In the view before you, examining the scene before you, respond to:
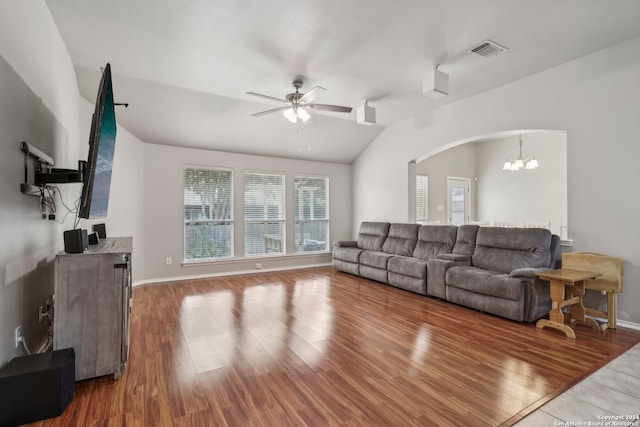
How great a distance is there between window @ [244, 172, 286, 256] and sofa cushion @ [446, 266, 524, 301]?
3613mm

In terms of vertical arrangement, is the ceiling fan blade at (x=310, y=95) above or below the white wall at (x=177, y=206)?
above

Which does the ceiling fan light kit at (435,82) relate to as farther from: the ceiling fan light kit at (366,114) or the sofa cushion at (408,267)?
the sofa cushion at (408,267)

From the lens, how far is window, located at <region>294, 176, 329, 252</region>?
6824mm

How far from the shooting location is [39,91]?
7.97 feet

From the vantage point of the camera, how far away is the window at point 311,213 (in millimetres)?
6824

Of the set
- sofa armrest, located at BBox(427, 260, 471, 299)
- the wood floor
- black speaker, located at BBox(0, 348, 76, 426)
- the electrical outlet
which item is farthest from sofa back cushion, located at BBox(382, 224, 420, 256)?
the electrical outlet

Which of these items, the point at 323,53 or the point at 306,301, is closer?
the point at 323,53

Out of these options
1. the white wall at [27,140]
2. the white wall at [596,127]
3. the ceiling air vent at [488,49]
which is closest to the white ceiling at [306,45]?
the ceiling air vent at [488,49]

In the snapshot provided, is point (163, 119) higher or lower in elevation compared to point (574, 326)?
higher

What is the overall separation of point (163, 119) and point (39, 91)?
2.42 meters

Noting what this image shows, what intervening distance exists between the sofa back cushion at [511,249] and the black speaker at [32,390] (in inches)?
176

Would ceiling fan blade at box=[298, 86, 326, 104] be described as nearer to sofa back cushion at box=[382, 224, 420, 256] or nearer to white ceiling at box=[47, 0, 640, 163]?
white ceiling at box=[47, 0, 640, 163]

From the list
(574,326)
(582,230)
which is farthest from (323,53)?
(574,326)

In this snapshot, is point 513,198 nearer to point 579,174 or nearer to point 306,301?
point 579,174
